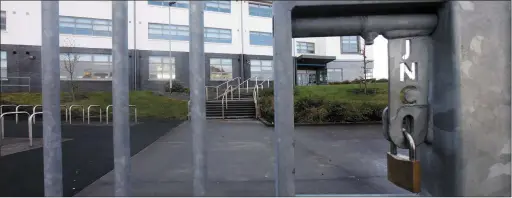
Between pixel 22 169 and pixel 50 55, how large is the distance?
4250 millimetres

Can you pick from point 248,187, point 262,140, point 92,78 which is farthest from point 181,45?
point 248,187

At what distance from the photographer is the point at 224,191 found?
359cm

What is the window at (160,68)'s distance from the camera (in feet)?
82.0

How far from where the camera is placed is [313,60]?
3188 cm

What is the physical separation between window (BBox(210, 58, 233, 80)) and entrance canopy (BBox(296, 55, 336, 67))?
775cm

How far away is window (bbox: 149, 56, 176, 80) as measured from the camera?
25.0 m

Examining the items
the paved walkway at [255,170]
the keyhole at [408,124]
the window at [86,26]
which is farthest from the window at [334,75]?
the keyhole at [408,124]

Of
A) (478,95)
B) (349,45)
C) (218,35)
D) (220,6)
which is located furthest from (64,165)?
(349,45)

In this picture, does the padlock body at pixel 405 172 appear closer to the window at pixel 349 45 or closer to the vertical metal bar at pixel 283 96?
the vertical metal bar at pixel 283 96

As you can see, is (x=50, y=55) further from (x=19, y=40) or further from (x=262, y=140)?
(x=19, y=40)

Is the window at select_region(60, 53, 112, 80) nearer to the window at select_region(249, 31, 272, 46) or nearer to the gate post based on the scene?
the window at select_region(249, 31, 272, 46)

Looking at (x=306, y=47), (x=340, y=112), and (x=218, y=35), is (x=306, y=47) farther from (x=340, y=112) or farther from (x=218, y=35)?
(x=340, y=112)

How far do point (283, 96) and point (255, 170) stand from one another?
306 cm

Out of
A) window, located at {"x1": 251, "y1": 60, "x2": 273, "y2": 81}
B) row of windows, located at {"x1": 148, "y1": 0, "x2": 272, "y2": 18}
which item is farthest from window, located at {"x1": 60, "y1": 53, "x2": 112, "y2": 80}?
window, located at {"x1": 251, "y1": 60, "x2": 273, "y2": 81}
